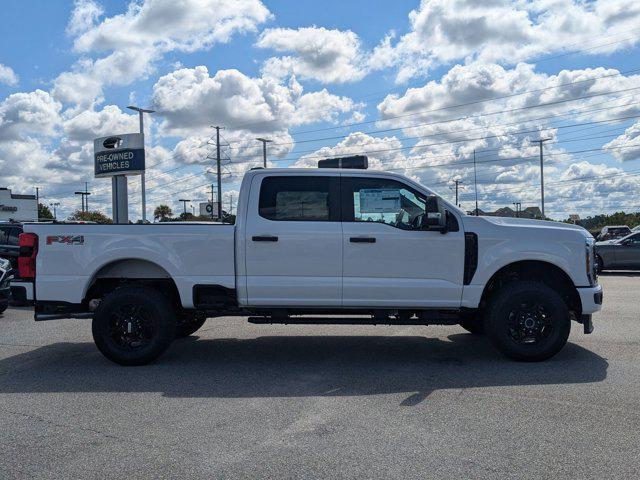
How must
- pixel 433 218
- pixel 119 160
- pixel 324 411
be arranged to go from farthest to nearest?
1. pixel 119 160
2. pixel 433 218
3. pixel 324 411

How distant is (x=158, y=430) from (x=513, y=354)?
152 inches

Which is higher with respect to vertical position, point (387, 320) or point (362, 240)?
point (362, 240)

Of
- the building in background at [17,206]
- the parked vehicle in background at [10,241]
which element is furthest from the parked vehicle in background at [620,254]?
the building in background at [17,206]

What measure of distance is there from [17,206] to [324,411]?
66.4 meters

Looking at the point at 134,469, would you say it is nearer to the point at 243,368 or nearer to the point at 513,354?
the point at 243,368

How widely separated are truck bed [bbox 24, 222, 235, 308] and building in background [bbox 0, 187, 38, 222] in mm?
60220

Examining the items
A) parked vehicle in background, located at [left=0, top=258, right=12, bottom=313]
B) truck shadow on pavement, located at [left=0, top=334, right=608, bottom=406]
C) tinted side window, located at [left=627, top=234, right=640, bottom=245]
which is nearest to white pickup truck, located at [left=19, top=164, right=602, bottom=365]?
truck shadow on pavement, located at [left=0, top=334, right=608, bottom=406]

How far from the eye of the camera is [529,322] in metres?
6.48

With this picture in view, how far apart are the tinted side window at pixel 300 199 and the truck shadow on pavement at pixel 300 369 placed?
1.67 m

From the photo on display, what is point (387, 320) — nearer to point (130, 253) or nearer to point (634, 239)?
point (130, 253)

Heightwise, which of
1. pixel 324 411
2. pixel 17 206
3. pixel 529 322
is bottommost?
pixel 324 411

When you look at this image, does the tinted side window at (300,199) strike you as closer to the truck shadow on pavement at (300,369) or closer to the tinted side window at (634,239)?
the truck shadow on pavement at (300,369)

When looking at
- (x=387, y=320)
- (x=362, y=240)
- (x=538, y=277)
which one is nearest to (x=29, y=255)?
(x=362, y=240)

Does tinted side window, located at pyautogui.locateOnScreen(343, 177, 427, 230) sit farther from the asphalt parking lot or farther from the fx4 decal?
the fx4 decal
